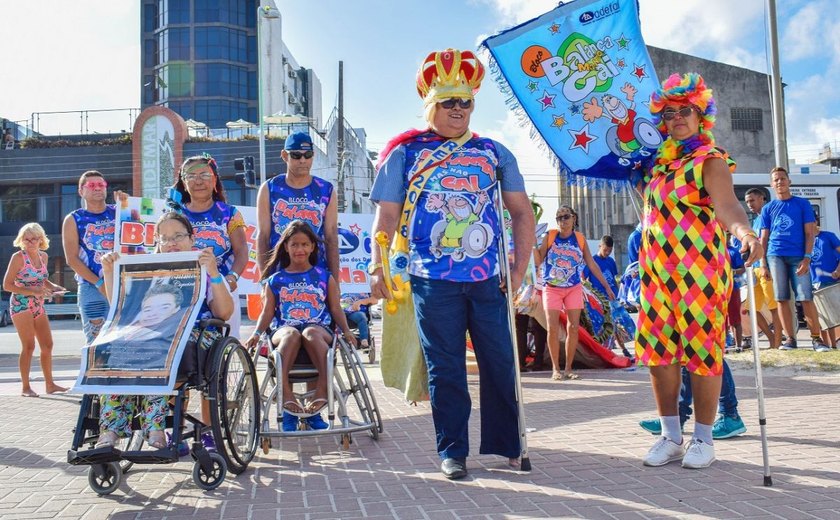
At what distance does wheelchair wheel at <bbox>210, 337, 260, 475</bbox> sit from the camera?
388 cm

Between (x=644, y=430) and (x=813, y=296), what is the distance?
576 cm

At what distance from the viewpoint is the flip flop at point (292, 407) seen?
486cm

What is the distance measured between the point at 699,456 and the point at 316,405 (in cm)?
223

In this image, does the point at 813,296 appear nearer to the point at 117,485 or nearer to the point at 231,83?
the point at 117,485

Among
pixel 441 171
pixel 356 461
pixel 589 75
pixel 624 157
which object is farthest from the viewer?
pixel 589 75

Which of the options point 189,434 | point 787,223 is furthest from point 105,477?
point 787,223

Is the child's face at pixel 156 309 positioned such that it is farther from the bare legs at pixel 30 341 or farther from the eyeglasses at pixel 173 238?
the bare legs at pixel 30 341

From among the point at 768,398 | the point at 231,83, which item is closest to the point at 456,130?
the point at 768,398

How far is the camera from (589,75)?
5.58 meters

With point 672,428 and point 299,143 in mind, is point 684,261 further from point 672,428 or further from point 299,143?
point 299,143

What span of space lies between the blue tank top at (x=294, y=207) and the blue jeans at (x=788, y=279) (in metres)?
6.38

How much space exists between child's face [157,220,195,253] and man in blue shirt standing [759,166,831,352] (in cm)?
731

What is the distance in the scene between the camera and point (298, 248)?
530 centimetres

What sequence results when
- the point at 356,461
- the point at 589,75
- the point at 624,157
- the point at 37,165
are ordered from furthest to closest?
the point at 37,165
the point at 589,75
the point at 624,157
the point at 356,461
